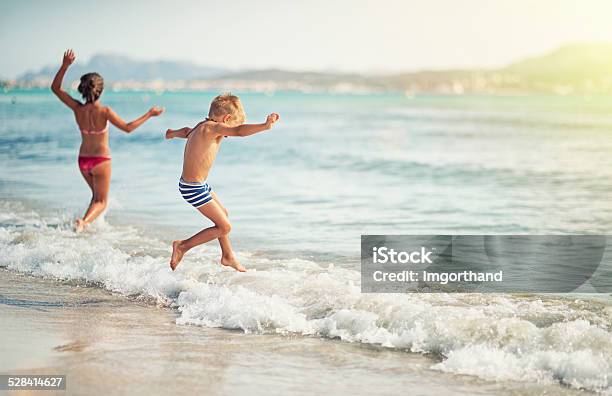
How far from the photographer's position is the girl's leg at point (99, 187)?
8.22 m

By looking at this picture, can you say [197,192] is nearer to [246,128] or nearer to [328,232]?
[246,128]

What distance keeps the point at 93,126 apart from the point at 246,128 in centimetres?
271

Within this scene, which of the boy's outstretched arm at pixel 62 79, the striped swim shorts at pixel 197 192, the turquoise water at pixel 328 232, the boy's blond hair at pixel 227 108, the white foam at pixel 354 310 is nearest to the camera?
the white foam at pixel 354 310

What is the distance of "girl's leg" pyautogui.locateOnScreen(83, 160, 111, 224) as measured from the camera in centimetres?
822

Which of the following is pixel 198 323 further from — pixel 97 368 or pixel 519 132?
pixel 519 132

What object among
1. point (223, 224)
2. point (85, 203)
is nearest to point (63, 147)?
point (85, 203)

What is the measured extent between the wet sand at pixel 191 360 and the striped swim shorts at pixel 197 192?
0.88 m

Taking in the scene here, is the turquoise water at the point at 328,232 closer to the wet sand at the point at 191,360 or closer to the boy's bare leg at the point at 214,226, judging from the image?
the wet sand at the point at 191,360

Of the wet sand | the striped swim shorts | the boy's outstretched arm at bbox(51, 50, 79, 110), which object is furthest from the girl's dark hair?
the wet sand

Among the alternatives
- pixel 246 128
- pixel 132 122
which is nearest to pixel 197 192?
pixel 246 128

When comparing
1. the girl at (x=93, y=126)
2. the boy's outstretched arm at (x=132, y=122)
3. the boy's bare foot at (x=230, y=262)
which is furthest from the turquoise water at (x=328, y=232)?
the boy's outstretched arm at (x=132, y=122)

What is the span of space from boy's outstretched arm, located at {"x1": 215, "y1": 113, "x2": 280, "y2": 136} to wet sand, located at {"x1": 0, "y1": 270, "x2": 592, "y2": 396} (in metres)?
1.39

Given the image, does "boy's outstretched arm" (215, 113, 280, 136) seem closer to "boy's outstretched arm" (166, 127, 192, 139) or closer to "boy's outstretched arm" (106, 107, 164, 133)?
"boy's outstretched arm" (166, 127, 192, 139)

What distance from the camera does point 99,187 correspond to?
8.32m
